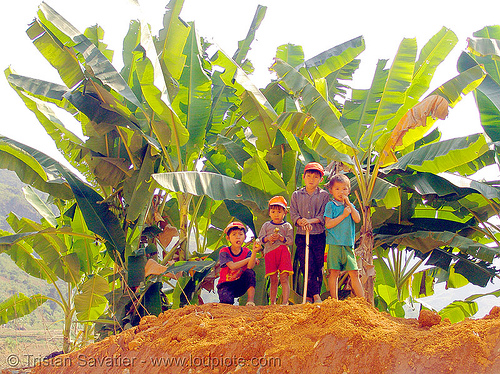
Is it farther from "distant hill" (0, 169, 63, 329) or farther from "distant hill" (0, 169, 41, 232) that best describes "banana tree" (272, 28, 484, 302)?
"distant hill" (0, 169, 41, 232)

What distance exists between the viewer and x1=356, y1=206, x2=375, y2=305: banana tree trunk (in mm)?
5199

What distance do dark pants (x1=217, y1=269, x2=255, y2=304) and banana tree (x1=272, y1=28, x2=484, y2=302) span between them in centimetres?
139

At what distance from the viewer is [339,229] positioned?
4.73m

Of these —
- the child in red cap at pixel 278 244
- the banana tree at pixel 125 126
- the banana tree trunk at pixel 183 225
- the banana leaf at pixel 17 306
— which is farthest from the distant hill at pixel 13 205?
the child in red cap at pixel 278 244

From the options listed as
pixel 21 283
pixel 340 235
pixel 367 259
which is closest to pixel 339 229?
pixel 340 235

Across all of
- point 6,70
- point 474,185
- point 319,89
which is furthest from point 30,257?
point 474,185

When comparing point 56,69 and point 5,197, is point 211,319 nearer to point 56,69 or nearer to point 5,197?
point 56,69

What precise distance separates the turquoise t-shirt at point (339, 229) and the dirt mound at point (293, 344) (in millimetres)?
985

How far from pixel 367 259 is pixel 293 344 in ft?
7.32

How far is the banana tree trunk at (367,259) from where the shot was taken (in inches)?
205

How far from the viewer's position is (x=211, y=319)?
13.7 ft

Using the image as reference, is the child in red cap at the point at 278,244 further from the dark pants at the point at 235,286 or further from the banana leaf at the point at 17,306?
the banana leaf at the point at 17,306

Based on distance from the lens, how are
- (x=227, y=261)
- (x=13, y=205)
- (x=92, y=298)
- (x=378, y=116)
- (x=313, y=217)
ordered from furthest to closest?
(x=13, y=205) → (x=92, y=298) → (x=378, y=116) → (x=227, y=261) → (x=313, y=217)

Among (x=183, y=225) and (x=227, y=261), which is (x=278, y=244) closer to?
(x=227, y=261)
